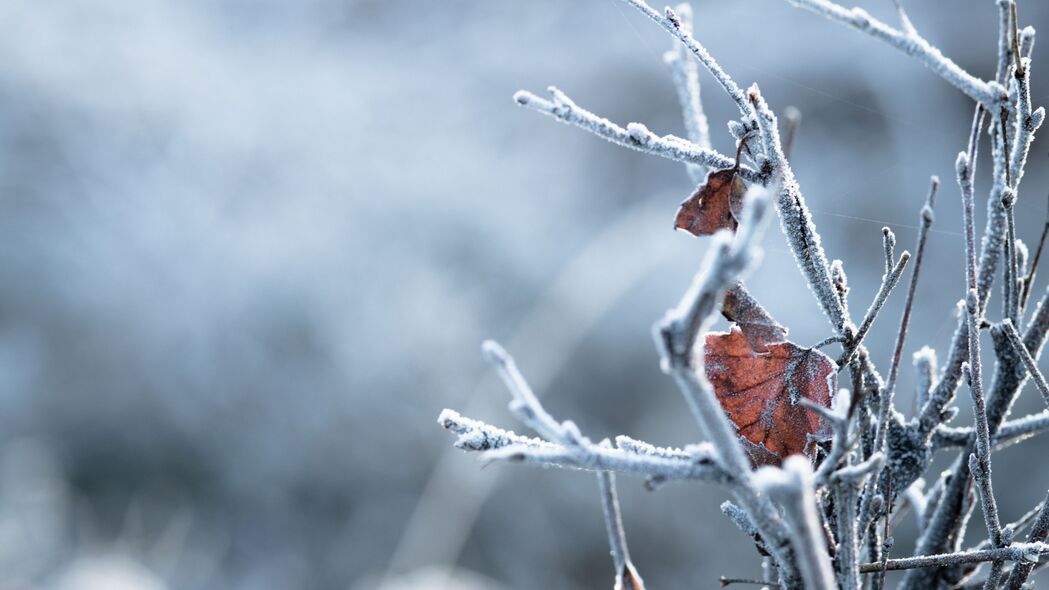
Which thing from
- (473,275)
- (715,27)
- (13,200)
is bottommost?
(473,275)

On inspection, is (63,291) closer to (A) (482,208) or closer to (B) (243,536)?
(B) (243,536)

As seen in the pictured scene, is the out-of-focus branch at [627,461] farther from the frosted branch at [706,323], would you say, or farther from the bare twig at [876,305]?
the bare twig at [876,305]

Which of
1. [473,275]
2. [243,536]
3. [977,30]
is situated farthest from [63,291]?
[977,30]

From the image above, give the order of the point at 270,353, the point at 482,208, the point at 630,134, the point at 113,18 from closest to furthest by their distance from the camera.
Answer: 1. the point at 630,134
2. the point at 270,353
3. the point at 482,208
4. the point at 113,18

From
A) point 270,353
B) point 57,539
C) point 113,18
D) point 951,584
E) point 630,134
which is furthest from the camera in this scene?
point 113,18

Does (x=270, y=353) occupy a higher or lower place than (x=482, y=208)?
lower

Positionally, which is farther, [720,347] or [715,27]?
[715,27]

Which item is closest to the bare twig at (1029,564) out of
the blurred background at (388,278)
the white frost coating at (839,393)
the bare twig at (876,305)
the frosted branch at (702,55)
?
the white frost coating at (839,393)
